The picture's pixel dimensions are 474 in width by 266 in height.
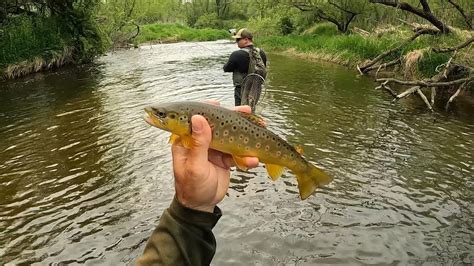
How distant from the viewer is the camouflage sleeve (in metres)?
1.88

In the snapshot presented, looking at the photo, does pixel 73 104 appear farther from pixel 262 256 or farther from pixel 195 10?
pixel 195 10

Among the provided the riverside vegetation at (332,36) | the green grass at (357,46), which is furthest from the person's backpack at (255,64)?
the green grass at (357,46)

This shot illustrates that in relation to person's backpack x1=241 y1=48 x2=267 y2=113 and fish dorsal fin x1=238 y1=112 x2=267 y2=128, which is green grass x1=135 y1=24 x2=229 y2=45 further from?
fish dorsal fin x1=238 y1=112 x2=267 y2=128

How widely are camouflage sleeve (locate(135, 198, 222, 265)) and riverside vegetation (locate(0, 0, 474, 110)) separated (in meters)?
12.8

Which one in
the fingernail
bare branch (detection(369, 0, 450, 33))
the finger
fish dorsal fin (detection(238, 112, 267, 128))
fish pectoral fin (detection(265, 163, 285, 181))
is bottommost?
fish pectoral fin (detection(265, 163, 285, 181))

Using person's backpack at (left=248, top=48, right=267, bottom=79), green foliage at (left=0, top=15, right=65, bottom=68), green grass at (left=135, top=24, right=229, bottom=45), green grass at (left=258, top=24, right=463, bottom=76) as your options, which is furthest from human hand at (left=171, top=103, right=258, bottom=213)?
green grass at (left=135, top=24, right=229, bottom=45)

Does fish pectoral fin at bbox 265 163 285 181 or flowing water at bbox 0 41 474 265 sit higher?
fish pectoral fin at bbox 265 163 285 181

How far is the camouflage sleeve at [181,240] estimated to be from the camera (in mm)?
1875

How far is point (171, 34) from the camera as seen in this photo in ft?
198

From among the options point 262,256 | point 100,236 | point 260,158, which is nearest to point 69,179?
point 100,236

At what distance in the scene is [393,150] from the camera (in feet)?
34.7

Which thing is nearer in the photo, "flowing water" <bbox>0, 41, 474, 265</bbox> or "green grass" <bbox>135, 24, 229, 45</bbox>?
"flowing water" <bbox>0, 41, 474, 265</bbox>

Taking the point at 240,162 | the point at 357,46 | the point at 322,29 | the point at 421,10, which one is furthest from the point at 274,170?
the point at 322,29

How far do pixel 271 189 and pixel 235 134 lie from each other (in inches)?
231
